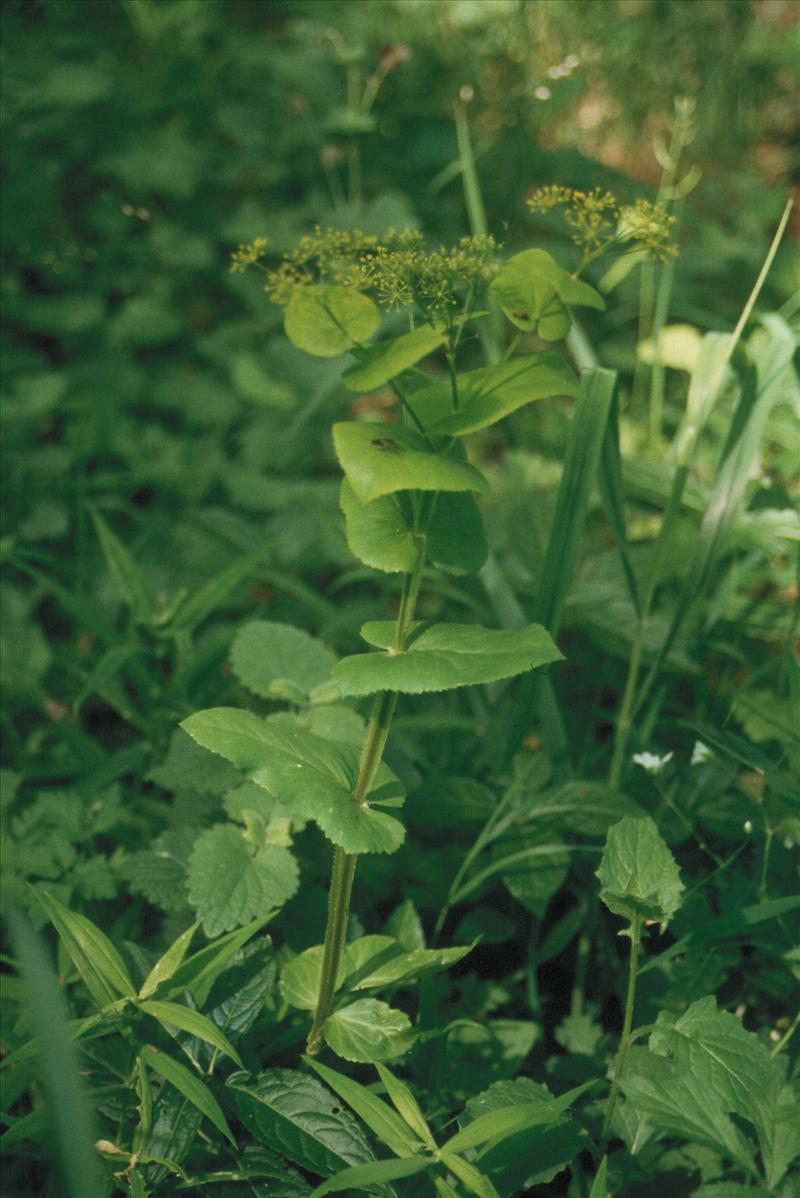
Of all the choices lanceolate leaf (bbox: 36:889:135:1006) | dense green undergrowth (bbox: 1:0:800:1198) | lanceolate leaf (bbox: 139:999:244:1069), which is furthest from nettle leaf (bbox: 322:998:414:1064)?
lanceolate leaf (bbox: 36:889:135:1006)

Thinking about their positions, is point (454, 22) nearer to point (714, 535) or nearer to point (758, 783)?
point (714, 535)

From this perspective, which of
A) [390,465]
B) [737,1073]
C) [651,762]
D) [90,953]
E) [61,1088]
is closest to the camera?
[61,1088]

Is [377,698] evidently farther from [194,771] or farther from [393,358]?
[194,771]

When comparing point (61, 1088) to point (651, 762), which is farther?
point (651, 762)

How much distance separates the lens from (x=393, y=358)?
88 cm

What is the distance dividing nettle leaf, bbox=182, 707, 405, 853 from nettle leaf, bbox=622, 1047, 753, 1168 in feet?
1.15

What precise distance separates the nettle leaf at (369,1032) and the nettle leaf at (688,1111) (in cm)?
24

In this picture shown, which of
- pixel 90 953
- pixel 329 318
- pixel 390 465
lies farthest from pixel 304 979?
pixel 329 318

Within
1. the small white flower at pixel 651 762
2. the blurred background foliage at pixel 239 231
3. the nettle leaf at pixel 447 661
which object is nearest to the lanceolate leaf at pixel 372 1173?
the nettle leaf at pixel 447 661

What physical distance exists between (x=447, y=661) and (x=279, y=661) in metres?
0.50

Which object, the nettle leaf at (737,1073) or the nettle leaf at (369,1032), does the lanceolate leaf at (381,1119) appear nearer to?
the nettle leaf at (369,1032)

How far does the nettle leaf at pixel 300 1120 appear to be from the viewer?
0.96 m

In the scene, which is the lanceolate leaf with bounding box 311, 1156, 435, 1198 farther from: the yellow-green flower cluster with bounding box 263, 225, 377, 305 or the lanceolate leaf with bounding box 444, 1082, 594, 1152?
the yellow-green flower cluster with bounding box 263, 225, 377, 305

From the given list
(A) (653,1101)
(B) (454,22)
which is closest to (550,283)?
(A) (653,1101)
